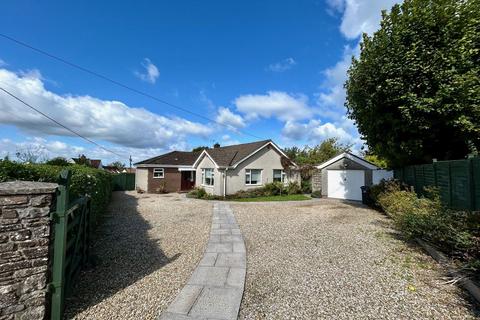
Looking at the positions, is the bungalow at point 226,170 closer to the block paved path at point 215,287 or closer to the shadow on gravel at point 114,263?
the shadow on gravel at point 114,263

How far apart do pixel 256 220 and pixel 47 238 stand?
24.2ft

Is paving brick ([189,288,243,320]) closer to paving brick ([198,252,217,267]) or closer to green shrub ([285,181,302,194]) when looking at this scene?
paving brick ([198,252,217,267])

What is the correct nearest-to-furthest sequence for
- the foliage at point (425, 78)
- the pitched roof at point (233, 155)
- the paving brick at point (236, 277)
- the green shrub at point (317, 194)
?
the paving brick at point (236, 277)
the foliage at point (425, 78)
the green shrub at point (317, 194)
the pitched roof at point (233, 155)

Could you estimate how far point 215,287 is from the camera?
13.1 feet

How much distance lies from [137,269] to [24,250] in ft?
7.37

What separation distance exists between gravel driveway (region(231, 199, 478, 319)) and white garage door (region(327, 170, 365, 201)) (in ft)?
31.9

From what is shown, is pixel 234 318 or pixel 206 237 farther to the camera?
pixel 206 237

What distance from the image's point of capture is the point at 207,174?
833 inches

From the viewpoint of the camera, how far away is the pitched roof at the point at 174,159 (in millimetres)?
24909

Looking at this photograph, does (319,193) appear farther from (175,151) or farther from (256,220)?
(175,151)

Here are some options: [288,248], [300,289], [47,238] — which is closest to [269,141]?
[288,248]

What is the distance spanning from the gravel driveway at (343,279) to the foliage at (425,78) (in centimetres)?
399

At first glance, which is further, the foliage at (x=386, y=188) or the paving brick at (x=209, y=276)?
the foliage at (x=386, y=188)

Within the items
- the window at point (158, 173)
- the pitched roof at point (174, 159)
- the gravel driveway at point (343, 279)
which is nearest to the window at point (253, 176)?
the pitched roof at point (174, 159)
